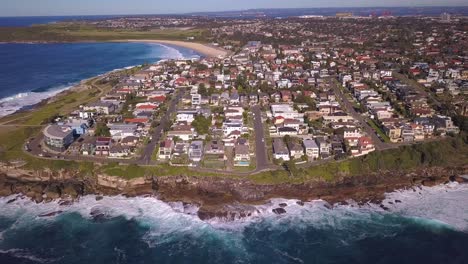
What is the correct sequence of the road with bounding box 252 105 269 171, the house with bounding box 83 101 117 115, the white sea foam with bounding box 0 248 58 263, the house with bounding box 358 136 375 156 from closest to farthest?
1. the white sea foam with bounding box 0 248 58 263
2. the road with bounding box 252 105 269 171
3. the house with bounding box 358 136 375 156
4. the house with bounding box 83 101 117 115

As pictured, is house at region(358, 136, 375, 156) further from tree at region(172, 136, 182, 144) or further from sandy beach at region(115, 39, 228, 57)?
sandy beach at region(115, 39, 228, 57)

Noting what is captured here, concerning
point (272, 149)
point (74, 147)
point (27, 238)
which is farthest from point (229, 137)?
point (27, 238)

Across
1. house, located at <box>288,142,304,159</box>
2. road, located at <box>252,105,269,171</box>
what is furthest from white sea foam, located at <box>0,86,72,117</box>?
house, located at <box>288,142,304,159</box>

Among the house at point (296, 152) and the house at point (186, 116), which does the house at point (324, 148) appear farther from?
the house at point (186, 116)

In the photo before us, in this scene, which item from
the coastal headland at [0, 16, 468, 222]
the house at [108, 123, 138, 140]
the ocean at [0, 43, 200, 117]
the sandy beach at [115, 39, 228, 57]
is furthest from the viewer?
the sandy beach at [115, 39, 228, 57]

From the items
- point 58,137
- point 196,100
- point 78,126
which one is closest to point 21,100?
point 78,126
